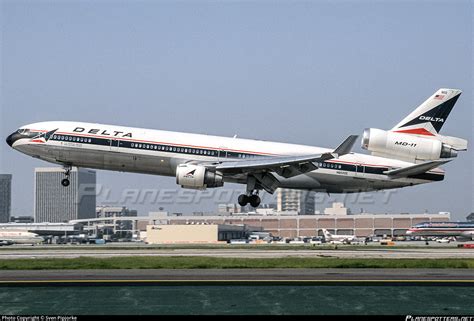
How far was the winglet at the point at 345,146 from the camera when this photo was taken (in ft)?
163

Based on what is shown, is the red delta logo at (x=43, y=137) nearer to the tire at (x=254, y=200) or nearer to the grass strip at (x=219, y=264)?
the grass strip at (x=219, y=264)

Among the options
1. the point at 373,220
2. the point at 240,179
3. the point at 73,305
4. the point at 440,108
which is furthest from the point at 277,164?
the point at 373,220

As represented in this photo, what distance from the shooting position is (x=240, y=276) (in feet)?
103

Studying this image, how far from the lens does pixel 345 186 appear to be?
189ft

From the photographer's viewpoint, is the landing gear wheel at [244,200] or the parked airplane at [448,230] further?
the parked airplane at [448,230]

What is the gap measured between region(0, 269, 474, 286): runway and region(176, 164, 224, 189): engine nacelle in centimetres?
1850

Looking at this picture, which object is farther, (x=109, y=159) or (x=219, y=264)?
(x=109, y=159)

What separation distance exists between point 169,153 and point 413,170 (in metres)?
18.9

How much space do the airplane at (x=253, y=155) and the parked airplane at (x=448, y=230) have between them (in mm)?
78048

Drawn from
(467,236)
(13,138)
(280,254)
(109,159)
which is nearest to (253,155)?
(280,254)

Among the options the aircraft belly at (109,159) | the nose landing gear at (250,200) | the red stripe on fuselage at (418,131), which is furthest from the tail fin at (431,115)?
the aircraft belly at (109,159)

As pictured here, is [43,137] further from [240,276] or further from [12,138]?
[240,276]

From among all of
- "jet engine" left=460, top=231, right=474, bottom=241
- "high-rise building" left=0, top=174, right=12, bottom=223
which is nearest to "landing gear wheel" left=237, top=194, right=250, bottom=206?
"jet engine" left=460, top=231, right=474, bottom=241

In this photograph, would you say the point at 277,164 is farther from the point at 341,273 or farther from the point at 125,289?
the point at 125,289
